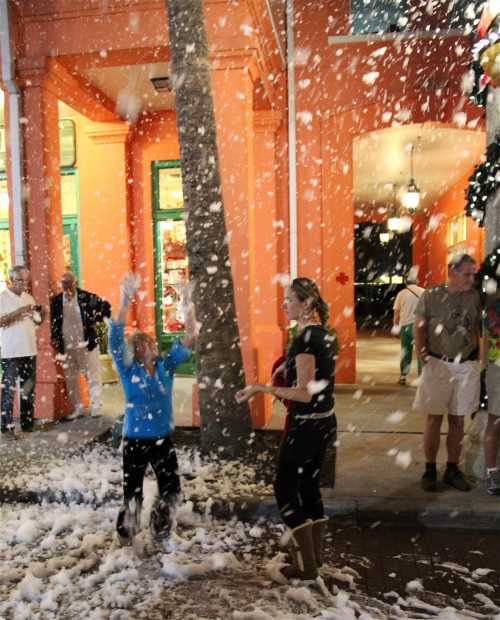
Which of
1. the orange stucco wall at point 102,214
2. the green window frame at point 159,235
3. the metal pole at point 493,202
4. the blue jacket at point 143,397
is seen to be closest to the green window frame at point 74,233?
the orange stucco wall at point 102,214

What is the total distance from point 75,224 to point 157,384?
7.73 m

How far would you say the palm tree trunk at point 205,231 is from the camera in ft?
19.8

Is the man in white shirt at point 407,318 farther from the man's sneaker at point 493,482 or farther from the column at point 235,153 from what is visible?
the man's sneaker at point 493,482

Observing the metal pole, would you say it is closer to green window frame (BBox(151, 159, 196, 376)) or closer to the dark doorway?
green window frame (BBox(151, 159, 196, 376))

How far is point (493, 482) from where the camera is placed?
16.9 feet

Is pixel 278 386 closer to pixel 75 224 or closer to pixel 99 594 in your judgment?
pixel 99 594

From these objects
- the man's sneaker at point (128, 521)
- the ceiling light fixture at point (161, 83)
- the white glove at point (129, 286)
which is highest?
the ceiling light fixture at point (161, 83)

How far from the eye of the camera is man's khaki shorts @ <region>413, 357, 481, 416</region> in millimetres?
5230

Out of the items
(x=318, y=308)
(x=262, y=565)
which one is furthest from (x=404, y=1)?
(x=262, y=565)

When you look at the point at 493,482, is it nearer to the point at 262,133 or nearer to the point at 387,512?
the point at 387,512

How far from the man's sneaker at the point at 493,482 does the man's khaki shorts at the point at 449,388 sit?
0.52 metres

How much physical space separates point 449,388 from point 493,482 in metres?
0.84

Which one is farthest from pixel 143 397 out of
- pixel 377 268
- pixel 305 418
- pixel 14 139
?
pixel 377 268

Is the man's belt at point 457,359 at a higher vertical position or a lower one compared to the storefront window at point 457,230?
lower
